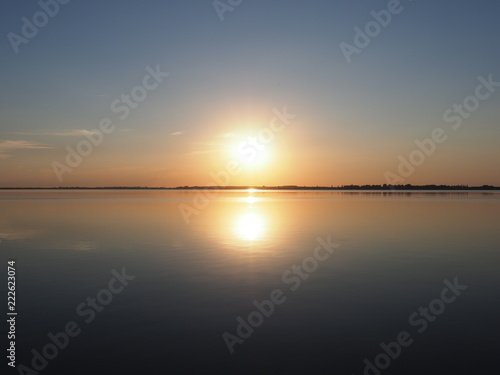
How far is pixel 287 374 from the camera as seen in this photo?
852 centimetres

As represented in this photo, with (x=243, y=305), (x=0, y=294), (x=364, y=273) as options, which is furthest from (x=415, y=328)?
(x=0, y=294)

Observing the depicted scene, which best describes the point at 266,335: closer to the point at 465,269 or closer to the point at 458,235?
the point at 465,269

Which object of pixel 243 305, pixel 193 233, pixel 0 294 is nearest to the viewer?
pixel 243 305

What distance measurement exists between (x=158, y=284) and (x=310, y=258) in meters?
8.76

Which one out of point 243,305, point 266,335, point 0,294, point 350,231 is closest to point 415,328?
point 266,335

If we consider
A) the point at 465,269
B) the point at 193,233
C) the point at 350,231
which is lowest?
the point at 465,269

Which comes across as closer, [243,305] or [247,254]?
[243,305]

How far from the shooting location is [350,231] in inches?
1297

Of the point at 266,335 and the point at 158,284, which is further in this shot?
the point at 158,284

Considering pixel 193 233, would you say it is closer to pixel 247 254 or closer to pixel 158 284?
pixel 247 254

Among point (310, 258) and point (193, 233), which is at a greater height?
point (193, 233)

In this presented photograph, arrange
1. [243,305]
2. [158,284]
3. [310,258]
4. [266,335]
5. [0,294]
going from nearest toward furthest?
[266,335]
[243,305]
[0,294]
[158,284]
[310,258]

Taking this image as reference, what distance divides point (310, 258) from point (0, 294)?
14020mm

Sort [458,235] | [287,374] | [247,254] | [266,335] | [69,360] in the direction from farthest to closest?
1. [458,235]
2. [247,254]
3. [266,335]
4. [69,360]
5. [287,374]
